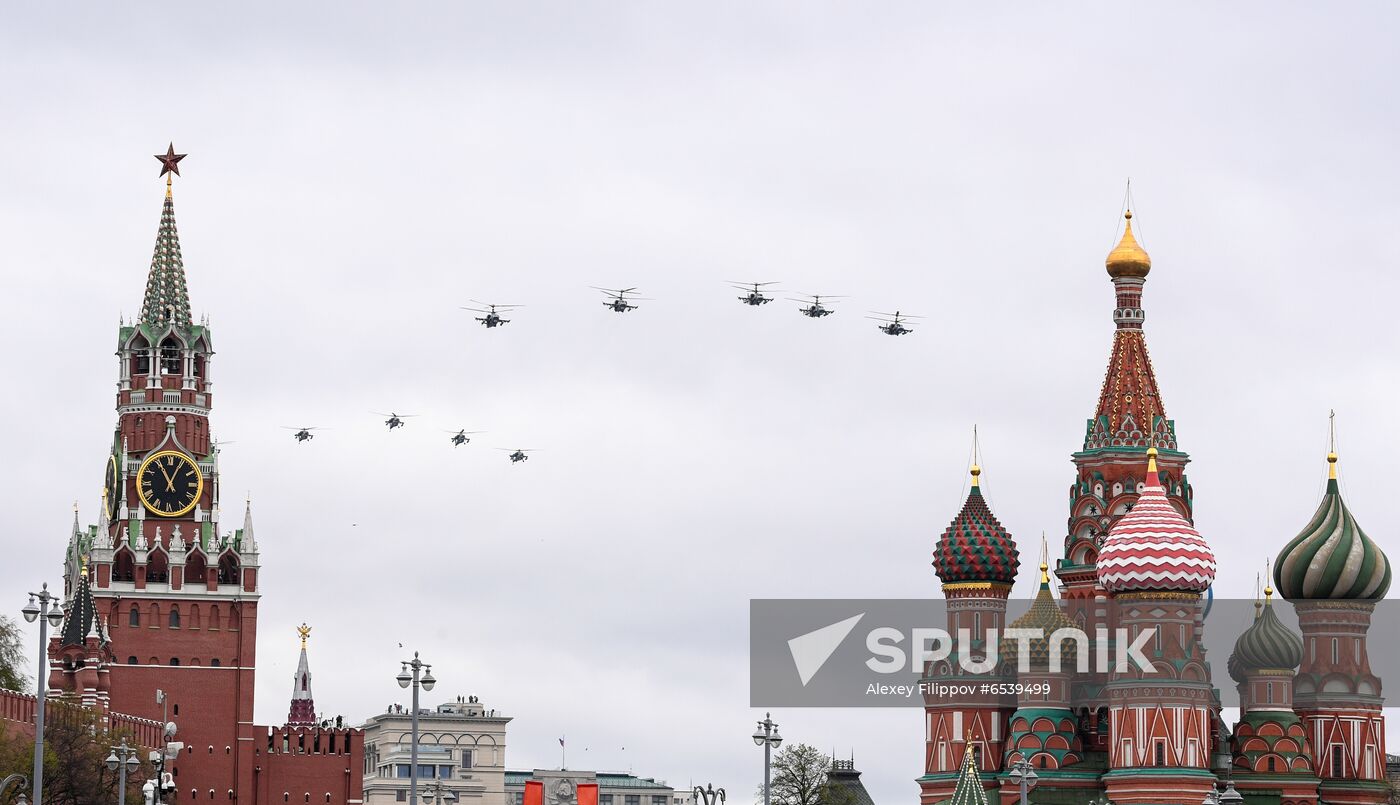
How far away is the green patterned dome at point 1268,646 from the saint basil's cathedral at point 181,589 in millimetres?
64692

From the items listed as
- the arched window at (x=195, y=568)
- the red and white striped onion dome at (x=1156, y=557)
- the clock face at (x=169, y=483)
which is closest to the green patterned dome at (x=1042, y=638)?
the red and white striped onion dome at (x=1156, y=557)

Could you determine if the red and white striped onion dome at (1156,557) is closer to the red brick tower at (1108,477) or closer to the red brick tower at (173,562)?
the red brick tower at (1108,477)

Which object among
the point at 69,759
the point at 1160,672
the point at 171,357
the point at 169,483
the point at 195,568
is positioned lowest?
the point at 69,759

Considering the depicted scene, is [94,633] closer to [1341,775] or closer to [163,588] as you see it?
[163,588]

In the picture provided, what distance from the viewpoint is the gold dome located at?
447 feet

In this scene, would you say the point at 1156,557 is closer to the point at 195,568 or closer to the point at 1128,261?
the point at 1128,261

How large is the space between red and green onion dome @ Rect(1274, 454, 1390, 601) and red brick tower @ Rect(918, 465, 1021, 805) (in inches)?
441

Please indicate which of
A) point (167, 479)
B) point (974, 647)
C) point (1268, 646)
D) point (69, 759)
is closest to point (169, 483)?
point (167, 479)

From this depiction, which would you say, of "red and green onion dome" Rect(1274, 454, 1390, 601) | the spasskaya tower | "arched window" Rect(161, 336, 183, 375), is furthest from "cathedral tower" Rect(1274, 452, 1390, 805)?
"arched window" Rect(161, 336, 183, 375)

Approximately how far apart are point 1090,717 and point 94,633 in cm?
6195

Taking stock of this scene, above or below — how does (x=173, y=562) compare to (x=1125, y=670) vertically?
above

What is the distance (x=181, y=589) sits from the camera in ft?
593

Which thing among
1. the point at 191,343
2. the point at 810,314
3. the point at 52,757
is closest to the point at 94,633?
the point at 191,343

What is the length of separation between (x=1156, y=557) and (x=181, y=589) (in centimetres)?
7272
